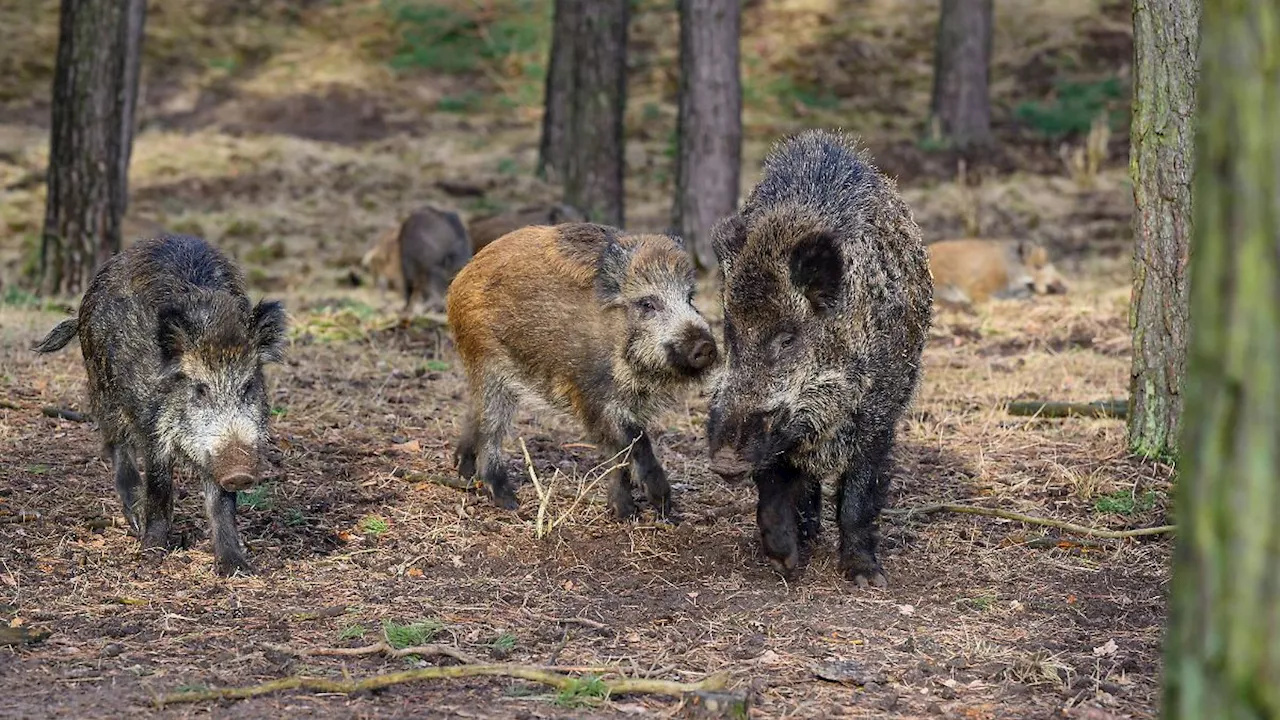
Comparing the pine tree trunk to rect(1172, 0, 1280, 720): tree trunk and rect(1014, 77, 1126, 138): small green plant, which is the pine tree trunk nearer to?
rect(1014, 77, 1126, 138): small green plant

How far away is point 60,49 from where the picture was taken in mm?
10508

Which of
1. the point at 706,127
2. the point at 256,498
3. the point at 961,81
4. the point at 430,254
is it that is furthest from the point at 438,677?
the point at 961,81

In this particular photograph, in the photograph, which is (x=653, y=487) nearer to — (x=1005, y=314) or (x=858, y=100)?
(x=1005, y=314)

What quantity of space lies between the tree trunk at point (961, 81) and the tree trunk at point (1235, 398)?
14974mm

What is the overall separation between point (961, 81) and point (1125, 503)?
1162cm

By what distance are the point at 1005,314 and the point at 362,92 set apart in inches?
416

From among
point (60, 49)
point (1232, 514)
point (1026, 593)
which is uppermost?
point (60, 49)

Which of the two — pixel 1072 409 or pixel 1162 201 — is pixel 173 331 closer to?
pixel 1162 201

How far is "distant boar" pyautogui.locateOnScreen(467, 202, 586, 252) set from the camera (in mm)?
11202

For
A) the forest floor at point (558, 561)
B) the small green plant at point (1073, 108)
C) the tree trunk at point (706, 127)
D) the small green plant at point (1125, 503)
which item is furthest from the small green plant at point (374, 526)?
the small green plant at point (1073, 108)

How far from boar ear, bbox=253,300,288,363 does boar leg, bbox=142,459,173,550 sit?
55cm

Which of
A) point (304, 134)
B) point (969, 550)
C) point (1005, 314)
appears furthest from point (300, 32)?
point (969, 550)

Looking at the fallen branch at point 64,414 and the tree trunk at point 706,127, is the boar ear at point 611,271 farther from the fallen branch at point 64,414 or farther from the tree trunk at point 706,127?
the tree trunk at point 706,127

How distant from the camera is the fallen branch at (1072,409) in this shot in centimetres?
744
